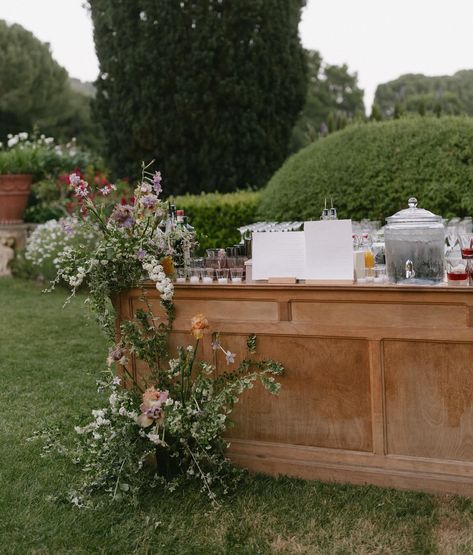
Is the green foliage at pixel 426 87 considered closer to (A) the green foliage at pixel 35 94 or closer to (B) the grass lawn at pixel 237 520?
(A) the green foliage at pixel 35 94

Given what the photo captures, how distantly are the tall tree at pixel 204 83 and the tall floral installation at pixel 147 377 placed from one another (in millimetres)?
5777

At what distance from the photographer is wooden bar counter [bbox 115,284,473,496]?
2.85 metres

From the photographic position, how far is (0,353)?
5750 mm

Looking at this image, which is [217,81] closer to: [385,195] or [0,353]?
[385,195]

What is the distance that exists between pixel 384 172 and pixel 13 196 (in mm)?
5447

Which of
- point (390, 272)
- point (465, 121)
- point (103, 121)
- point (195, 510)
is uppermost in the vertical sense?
point (103, 121)

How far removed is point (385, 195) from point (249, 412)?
3430 millimetres

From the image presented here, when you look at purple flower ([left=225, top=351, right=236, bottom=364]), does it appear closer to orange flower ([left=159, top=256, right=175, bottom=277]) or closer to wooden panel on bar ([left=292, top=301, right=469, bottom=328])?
wooden panel on bar ([left=292, top=301, right=469, bottom=328])

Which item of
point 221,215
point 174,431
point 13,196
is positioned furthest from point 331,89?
point 174,431

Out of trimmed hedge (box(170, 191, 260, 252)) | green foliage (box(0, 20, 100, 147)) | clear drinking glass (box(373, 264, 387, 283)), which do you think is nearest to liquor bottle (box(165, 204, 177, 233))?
clear drinking glass (box(373, 264, 387, 283))

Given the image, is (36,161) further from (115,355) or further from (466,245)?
(466,245)

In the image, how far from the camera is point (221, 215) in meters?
7.37

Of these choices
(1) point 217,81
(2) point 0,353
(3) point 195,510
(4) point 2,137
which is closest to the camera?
(3) point 195,510

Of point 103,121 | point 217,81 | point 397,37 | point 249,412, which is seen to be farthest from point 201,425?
point 397,37
